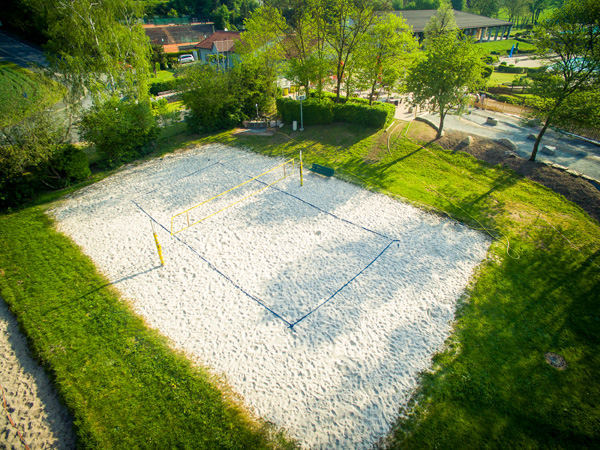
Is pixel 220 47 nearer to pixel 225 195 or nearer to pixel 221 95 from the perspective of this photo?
pixel 221 95

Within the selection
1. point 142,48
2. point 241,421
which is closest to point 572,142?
point 241,421

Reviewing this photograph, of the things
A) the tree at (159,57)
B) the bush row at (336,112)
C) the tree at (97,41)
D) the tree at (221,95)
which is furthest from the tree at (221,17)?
the bush row at (336,112)

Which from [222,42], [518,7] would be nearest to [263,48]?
[222,42]

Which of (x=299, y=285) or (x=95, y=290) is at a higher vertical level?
(x=299, y=285)

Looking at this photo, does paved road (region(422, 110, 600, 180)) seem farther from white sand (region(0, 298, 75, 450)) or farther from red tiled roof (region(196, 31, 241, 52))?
red tiled roof (region(196, 31, 241, 52))

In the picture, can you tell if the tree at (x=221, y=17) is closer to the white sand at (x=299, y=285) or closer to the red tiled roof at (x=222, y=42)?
the red tiled roof at (x=222, y=42)

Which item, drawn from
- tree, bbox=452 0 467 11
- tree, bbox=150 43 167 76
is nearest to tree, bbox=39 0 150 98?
tree, bbox=150 43 167 76
